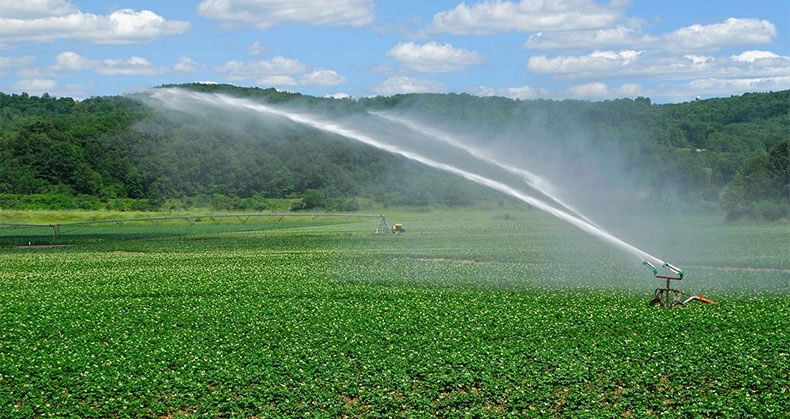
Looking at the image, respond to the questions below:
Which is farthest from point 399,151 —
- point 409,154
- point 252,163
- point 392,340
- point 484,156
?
point 252,163

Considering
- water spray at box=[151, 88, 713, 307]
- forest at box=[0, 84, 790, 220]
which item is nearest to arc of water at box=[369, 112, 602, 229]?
water spray at box=[151, 88, 713, 307]

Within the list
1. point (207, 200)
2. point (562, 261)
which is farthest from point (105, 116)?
point (562, 261)

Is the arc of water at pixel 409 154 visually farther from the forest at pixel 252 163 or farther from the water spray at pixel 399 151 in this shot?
the forest at pixel 252 163

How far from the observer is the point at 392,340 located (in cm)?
1962

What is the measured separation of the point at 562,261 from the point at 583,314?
55.8 ft

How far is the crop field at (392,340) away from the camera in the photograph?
50.0ft

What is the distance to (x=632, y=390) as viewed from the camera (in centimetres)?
1549

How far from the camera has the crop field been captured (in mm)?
15227

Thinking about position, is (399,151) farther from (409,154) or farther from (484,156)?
(484,156)

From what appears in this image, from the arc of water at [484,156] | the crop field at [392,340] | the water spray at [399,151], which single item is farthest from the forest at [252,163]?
the water spray at [399,151]

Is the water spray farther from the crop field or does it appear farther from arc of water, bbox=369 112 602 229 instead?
the crop field

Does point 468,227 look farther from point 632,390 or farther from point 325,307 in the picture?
point 632,390

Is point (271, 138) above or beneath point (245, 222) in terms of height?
above

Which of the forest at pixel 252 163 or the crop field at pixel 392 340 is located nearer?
the crop field at pixel 392 340
